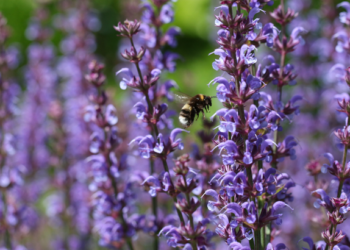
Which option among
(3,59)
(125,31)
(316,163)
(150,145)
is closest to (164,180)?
(150,145)

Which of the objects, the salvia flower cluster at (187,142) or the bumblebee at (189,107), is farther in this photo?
the bumblebee at (189,107)

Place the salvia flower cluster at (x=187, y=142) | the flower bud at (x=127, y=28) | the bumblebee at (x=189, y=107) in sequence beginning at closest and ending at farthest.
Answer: the salvia flower cluster at (x=187, y=142)
the flower bud at (x=127, y=28)
the bumblebee at (x=189, y=107)

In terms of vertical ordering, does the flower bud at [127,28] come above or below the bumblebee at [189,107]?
above

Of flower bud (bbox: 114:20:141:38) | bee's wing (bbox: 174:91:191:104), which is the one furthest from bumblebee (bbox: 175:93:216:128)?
flower bud (bbox: 114:20:141:38)

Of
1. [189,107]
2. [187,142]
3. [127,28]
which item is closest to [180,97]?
[189,107]

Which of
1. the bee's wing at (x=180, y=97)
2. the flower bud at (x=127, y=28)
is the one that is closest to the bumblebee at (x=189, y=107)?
the bee's wing at (x=180, y=97)

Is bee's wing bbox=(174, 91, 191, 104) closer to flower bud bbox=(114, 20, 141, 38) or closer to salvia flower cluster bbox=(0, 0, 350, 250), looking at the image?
salvia flower cluster bbox=(0, 0, 350, 250)

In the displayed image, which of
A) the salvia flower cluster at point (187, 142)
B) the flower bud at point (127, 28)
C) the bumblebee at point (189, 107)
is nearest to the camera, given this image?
the salvia flower cluster at point (187, 142)

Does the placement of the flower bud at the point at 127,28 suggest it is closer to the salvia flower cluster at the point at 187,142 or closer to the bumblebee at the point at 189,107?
the salvia flower cluster at the point at 187,142

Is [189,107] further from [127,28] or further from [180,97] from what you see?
[127,28]
